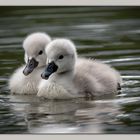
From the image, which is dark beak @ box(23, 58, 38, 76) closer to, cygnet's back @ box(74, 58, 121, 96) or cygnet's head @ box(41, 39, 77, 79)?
cygnet's head @ box(41, 39, 77, 79)

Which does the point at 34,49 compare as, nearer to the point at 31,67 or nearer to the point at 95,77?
the point at 31,67

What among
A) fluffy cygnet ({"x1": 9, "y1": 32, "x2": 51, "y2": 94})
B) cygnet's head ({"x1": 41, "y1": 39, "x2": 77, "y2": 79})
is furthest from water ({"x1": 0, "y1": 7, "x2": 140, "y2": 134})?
cygnet's head ({"x1": 41, "y1": 39, "x2": 77, "y2": 79})

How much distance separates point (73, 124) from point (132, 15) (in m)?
0.75

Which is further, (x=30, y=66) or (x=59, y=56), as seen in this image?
(x=30, y=66)

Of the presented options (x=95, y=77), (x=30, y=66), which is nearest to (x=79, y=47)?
(x=95, y=77)

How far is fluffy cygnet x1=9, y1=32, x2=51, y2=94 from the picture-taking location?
230 inches

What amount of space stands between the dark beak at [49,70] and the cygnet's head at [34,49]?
0.47 feet

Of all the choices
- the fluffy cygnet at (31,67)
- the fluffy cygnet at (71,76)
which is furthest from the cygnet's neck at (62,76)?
the fluffy cygnet at (31,67)

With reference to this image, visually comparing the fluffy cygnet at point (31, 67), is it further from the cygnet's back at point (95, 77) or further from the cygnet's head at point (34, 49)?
the cygnet's back at point (95, 77)

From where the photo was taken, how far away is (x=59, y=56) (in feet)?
18.9

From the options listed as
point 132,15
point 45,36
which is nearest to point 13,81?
point 45,36

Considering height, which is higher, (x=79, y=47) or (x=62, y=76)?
(x=79, y=47)

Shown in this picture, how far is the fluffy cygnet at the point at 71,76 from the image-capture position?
18.8 feet

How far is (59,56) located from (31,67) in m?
0.21
